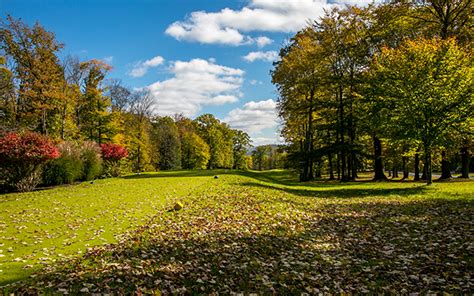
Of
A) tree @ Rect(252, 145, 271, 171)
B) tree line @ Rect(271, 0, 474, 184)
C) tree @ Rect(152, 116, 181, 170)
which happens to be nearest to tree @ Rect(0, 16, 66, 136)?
tree line @ Rect(271, 0, 474, 184)

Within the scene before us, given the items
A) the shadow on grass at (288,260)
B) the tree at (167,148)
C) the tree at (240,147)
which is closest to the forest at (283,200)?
the shadow on grass at (288,260)

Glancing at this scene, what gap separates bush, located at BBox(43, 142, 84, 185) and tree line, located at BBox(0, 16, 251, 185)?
220 centimetres

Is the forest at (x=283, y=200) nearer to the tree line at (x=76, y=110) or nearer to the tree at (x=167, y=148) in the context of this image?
the tree line at (x=76, y=110)

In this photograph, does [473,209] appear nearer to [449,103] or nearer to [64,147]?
[449,103]

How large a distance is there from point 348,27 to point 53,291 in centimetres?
2979

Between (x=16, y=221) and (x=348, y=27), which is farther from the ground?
(x=348, y=27)

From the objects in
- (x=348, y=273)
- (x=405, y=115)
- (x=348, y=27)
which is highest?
(x=348, y=27)

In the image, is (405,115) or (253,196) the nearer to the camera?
(253,196)

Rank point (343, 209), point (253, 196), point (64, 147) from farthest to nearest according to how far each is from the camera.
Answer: point (64, 147) → point (253, 196) → point (343, 209)

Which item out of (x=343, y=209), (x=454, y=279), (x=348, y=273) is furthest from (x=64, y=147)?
(x=454, y=279)

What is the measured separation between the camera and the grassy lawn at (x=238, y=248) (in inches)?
198

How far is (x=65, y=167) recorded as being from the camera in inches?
870

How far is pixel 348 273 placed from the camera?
18.6ft

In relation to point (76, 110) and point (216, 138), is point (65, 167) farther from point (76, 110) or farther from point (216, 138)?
point (216, 138)
